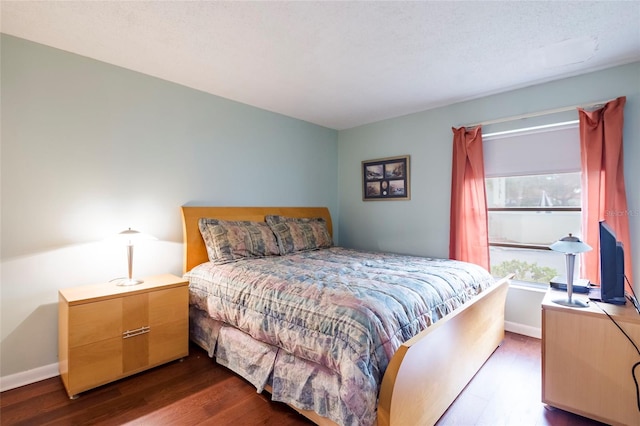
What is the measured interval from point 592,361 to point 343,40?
2.50m

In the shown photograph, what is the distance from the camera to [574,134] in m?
2.69

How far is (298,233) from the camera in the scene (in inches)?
136

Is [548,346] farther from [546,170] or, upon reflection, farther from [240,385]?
[240,385]

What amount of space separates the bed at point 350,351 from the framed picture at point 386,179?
115cm

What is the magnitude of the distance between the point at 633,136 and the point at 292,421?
128 inches

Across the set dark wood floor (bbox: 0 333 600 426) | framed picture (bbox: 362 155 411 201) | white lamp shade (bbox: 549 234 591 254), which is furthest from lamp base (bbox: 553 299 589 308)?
framed picture (bbox: 362 155 411 201)

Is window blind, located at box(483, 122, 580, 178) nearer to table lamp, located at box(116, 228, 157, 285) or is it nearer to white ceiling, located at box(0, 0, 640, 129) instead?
white ceiling, located at box(0, 0, 640, 129)

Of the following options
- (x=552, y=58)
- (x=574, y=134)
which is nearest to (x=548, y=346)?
(x=574, y=134)

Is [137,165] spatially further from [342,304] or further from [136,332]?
[342,304]

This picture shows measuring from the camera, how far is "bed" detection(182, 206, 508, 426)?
1.38 m

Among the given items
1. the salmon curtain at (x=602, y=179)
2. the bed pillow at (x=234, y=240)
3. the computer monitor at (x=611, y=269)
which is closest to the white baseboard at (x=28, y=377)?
the bed pillow at (x=234, y=240)

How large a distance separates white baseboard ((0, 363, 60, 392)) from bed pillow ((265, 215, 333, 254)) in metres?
1.96

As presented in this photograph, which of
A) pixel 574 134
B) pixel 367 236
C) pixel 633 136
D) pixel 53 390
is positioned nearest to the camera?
pixel 53 390

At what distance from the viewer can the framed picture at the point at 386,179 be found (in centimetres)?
376
